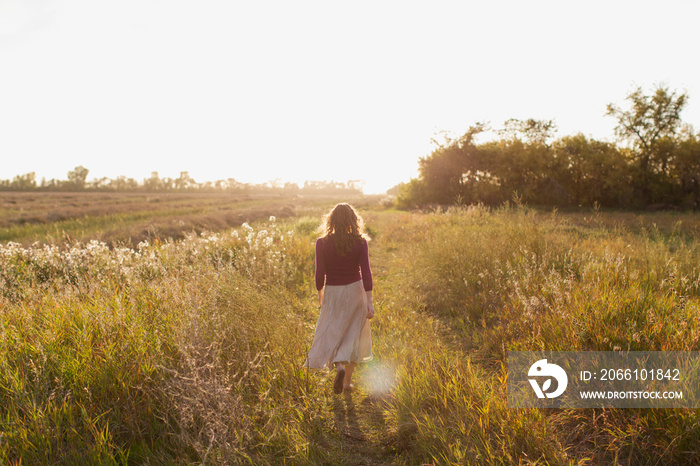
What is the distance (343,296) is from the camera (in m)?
3.76

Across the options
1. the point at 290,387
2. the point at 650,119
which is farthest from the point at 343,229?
the point at 650,119

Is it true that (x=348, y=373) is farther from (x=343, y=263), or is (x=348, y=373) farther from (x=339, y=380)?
(x=343, y=263)

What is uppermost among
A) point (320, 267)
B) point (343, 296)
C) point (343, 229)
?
→ point (343, 229)

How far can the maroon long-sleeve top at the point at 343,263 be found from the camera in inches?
148

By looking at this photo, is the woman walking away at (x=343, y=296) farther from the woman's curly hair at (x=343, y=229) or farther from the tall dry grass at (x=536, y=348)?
the tall dry grass at (x=536, y=348)

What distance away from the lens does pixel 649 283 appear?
460 cm

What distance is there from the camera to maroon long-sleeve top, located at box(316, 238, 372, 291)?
3.75 metres

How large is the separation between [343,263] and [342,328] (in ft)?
2.33

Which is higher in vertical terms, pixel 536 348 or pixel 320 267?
pixel 320 267

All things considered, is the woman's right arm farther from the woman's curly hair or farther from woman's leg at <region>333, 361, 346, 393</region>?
woman's leg at <region>333, 361, 346, 393</region>

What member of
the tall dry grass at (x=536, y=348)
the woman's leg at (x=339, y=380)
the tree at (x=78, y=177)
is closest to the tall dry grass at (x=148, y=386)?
the woman's leg at (x=339, y=380)

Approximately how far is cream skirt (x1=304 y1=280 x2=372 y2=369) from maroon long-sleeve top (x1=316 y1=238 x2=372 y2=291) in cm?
8

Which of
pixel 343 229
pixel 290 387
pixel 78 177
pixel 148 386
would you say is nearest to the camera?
pixel 148 386

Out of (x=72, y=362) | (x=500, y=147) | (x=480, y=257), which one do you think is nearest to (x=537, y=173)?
(x=500, y=147)
